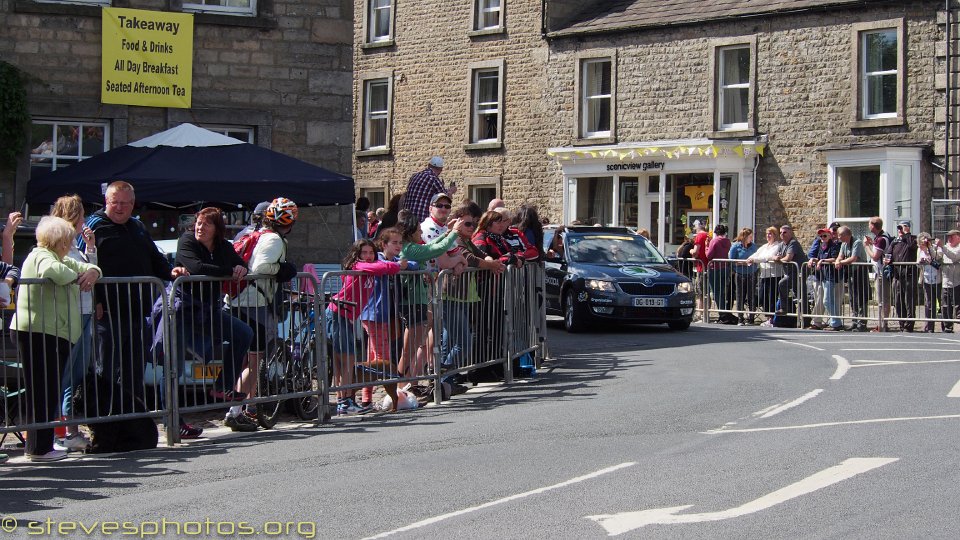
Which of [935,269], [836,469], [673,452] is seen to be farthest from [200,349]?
[935,269]

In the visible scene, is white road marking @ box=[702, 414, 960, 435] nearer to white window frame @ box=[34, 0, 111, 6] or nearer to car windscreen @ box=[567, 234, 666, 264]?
car windscreen @ box=[567, 234, 666, 264]

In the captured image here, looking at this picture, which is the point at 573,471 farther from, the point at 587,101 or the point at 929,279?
the point at 587,101

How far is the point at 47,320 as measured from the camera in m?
9.56

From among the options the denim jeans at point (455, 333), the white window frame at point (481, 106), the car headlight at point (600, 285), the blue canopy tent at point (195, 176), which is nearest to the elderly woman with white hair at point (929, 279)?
the car headlight at point (600, 285)

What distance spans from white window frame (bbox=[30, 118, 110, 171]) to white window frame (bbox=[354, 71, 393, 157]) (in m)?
22.3

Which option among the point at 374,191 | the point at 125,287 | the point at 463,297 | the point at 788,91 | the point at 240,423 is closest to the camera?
the point at 125,287

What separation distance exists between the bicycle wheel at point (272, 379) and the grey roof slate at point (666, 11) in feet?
74.4

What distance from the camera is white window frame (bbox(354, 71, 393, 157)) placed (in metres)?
41.1

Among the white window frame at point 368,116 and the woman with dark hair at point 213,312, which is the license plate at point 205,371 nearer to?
the woman with dark hair at point 213,312

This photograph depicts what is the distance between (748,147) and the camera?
3259cm

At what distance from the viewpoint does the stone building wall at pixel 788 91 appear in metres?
30.0

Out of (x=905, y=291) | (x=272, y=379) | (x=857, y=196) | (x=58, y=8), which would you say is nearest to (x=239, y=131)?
(x=58, y=8)

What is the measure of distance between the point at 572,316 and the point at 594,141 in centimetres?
1525

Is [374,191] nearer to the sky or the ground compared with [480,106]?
nearer to the ground
